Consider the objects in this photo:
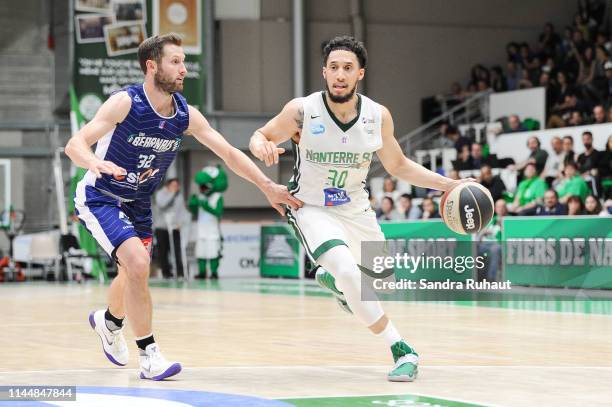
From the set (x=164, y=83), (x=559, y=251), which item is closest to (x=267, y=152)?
(x=164, y=83)

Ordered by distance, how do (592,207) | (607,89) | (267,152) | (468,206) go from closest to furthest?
1. (267,152)
2. (468,206)
3. (592,207)
4. (607,89)

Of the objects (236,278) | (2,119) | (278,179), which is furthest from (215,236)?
(2,119)

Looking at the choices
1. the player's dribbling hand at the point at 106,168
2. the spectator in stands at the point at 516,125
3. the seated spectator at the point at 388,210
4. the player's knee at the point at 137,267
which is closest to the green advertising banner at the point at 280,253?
the seated spectator at the point at 388,210

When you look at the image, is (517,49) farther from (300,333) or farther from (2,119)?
(300,333)

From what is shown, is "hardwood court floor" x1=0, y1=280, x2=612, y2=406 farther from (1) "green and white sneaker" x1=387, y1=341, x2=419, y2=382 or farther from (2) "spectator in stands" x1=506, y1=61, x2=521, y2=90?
(2) "spectator in stands" x1=506, y1=61, x2=521, y2=90

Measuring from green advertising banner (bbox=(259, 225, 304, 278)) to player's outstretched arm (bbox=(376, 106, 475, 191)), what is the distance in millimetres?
14337

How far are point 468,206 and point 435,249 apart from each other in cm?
1013

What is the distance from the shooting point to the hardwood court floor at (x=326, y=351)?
21.3ft

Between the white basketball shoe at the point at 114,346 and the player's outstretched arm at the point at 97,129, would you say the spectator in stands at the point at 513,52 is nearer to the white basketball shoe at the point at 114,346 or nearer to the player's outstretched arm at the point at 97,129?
the white basketball shoe at the point at 114,346

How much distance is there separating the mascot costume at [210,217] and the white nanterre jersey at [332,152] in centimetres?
1556

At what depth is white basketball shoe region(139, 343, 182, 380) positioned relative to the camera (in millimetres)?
6809

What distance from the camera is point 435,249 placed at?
17.5m

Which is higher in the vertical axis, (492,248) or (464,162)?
(464,162)

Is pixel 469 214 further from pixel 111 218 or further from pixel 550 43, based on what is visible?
pixel 550 43
